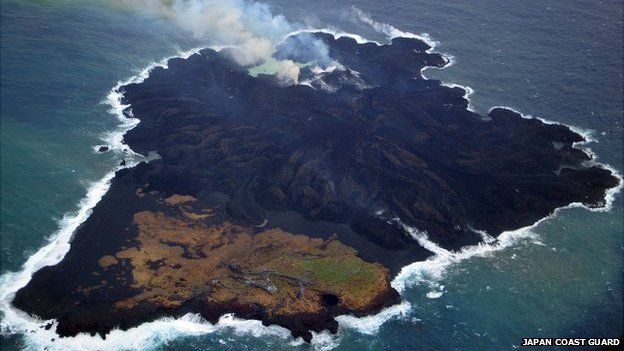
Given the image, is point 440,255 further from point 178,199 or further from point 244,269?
point 178,199

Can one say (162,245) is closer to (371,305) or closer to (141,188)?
(141,188)

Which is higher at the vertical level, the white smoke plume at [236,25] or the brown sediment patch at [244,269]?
the white smoke plume at [236,25]

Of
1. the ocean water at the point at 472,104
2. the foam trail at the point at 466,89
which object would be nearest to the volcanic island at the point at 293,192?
the foam trail at the point at 466,89

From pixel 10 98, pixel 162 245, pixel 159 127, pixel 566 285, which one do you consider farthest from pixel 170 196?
pixel 566 285

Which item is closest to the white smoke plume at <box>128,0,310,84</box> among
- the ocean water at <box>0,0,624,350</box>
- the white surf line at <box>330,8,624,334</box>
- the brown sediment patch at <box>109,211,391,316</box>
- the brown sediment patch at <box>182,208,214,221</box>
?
the ocean water at <box>0,0,624,350</box>

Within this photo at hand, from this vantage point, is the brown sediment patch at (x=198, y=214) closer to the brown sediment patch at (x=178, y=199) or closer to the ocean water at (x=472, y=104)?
the brown sediment patch at (x=178, y=199)

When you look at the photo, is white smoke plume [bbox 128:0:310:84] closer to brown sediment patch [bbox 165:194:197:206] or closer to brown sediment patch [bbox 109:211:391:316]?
brown sediment patch [bbox 165:194:197:206]

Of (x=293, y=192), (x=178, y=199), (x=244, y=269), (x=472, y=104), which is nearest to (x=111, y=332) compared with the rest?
(x=244, y=269)

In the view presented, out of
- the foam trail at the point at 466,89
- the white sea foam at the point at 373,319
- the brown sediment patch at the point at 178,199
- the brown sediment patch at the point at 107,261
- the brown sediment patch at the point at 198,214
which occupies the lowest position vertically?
the white sea foam at the point at 373,319
